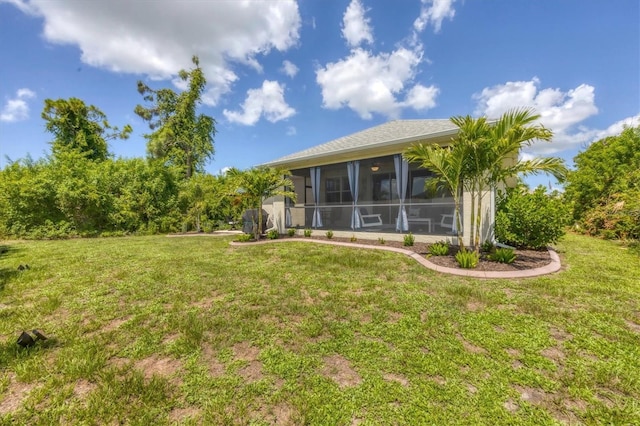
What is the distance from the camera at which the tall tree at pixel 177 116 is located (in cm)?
1992

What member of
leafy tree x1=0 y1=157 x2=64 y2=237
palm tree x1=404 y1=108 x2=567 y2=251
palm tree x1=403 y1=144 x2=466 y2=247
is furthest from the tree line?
palm tree x1=404 y1=108 x2=567 y2=251

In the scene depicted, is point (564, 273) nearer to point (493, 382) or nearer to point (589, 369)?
point (589, 369)

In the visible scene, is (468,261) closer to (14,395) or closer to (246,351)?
(246,351)

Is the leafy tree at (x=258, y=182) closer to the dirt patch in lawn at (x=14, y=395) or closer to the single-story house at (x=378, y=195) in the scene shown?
the single-story house at (x=378, y=195)

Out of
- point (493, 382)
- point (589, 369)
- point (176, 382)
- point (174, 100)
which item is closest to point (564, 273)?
point (589, 369)

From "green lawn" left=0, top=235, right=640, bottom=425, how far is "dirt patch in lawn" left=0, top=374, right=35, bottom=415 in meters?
0.01

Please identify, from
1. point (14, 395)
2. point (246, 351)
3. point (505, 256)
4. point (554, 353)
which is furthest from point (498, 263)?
point (14, 395)

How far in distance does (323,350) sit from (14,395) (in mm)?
2497

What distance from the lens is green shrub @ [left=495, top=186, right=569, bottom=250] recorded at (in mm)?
6305

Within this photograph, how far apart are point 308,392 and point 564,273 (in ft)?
18.8

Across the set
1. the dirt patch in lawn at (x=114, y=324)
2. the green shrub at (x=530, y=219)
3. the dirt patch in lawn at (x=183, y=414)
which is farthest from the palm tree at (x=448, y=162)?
the dirt patch in lawn at (x=114, y=324)

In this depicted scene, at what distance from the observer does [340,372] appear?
2205 millimetres

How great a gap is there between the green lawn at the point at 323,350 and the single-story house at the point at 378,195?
3.33m

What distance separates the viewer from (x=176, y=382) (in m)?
2.08
